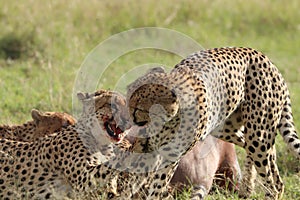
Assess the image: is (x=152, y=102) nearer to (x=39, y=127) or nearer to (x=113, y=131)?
(x=113, y=131)

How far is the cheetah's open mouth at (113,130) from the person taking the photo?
5.96m

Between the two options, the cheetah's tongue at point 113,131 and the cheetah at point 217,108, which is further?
the cheetah's tongue at point 113,131

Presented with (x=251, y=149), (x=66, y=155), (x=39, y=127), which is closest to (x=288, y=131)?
(x=251, y=149)

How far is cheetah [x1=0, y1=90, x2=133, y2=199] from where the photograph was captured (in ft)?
19.1

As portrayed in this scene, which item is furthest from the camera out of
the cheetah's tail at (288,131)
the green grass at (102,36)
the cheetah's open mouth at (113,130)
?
the green grass at (102,36)

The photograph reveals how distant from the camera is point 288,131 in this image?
6117 mm

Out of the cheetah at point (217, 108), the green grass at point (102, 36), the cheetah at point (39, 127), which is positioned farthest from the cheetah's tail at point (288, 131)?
the cheetah at point (39, 127)

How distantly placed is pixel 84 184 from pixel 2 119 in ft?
7.51

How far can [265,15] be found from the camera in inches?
507

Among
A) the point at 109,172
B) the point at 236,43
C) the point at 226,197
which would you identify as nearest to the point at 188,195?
the point at 226,197

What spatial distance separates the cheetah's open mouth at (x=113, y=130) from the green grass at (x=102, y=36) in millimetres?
1799

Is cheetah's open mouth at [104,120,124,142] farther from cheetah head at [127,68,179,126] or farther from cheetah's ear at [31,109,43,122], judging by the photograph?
cheetah's ear at [31,109,43,122]

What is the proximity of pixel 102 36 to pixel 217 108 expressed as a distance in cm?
560

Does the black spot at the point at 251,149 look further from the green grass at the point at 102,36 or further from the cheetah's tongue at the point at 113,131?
the green grass at the point at 102,36
